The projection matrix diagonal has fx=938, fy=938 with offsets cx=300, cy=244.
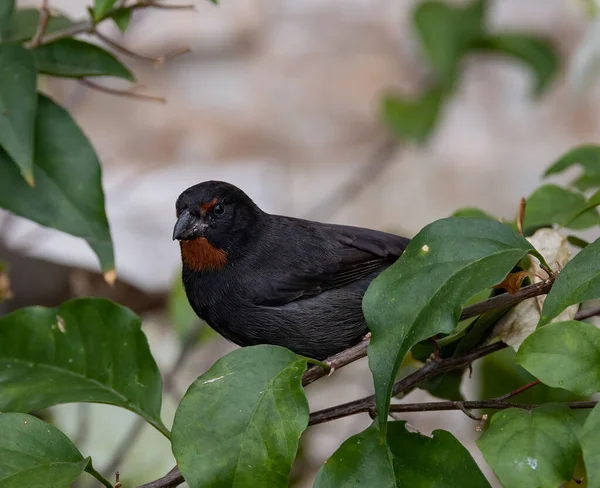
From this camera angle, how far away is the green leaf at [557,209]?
204 cm

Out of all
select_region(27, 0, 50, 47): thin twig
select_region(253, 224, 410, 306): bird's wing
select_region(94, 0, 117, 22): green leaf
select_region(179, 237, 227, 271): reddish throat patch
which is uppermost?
select_region(94, 0, 117, 22): green leaf

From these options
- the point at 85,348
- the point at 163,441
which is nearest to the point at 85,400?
the point at 85,348

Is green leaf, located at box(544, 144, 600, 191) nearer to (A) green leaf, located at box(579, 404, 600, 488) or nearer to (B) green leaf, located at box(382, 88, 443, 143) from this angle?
(A) green leaf, located at box(579, 404, 600, 488)

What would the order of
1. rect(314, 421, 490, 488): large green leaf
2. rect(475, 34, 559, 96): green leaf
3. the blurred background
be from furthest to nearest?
1. the blurred background
2. rect(475, 34, 559, 96): green leaf
3. rect(314, 421, 490, 488): large green leaf

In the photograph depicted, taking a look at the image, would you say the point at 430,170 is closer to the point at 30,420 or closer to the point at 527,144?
the point at 527,144

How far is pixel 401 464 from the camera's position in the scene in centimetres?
153

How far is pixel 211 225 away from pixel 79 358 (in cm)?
54

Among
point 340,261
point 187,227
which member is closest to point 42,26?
point 187,227

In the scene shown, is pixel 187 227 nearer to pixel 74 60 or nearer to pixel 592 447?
pixel 74 60

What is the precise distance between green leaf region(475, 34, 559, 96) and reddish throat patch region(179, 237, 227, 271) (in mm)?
3653

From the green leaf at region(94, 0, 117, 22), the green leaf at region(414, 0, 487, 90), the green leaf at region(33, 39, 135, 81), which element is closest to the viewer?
the green leaf at region(94, 0, 117, 22)

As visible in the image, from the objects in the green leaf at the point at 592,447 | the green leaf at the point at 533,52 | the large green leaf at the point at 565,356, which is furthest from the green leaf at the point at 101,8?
the green leaf at the point at 533,52

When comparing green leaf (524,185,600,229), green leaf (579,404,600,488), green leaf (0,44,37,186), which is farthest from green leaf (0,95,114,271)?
Answer: green leaf (579,404,600,488)

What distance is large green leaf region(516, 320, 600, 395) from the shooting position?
4.57 feet
